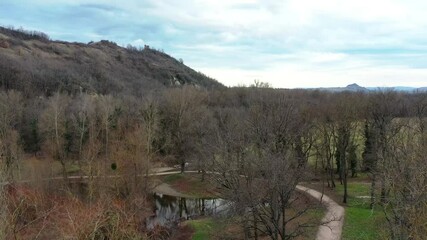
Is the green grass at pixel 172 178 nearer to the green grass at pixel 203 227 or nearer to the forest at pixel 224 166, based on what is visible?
the forest at pixel 224 166

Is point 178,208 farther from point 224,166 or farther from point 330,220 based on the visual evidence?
point 330,220

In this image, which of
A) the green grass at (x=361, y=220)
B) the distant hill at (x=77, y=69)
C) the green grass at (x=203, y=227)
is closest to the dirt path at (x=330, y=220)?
the green grass at (x=361, y=220)

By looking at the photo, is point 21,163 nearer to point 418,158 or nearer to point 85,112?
point 85,112

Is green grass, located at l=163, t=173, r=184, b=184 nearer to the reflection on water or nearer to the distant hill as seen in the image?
the reflection on water

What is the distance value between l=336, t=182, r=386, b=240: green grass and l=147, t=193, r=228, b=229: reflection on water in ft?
30.6

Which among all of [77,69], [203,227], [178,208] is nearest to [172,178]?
[178,208]

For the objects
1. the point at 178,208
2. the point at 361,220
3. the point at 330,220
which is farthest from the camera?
the point at 178,208

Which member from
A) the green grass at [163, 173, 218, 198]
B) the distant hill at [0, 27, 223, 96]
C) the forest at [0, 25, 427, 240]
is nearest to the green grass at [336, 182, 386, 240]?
the forest at [0, 25, 427, 240]

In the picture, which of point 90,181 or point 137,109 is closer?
point 90,181

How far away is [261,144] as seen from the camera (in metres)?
25.3

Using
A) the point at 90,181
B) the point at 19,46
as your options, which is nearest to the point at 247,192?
the point at 90,181

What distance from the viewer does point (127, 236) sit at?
542 inches

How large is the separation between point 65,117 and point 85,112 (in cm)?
300

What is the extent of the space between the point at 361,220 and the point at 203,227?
36.0 feet
